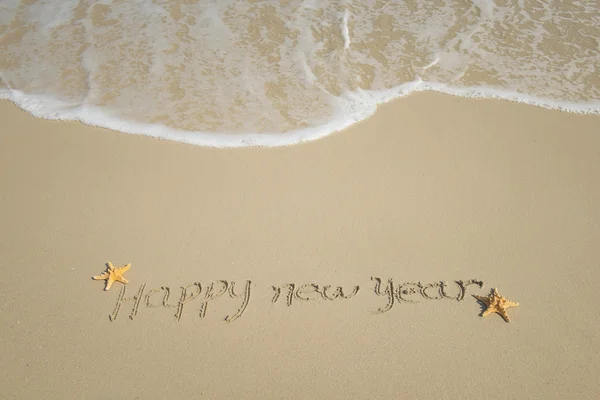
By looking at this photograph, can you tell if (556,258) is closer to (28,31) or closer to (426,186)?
(426,186)

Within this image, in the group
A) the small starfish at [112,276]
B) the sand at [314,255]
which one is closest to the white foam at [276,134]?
the sand at [314,255]

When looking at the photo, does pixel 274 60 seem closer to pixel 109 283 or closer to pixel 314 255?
pixel 314 255

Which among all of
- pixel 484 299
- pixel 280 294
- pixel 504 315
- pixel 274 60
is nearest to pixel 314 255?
pixel 280 294

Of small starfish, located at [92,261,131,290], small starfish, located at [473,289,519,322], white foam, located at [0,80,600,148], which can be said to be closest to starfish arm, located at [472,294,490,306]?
small starfish, located at [473,289,519,322]

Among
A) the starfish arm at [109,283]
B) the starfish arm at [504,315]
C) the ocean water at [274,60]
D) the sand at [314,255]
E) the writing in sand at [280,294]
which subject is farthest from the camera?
the ocean water at [274,60]

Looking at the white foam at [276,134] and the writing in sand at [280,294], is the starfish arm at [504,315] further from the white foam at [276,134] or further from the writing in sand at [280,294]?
the white foam at [276,134]

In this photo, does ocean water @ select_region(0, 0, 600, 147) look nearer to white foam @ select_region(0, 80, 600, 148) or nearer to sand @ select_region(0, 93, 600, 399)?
white foam @ select_region(0, 80, 600, 148)

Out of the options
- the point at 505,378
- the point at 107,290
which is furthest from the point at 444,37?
the point at 107,290
